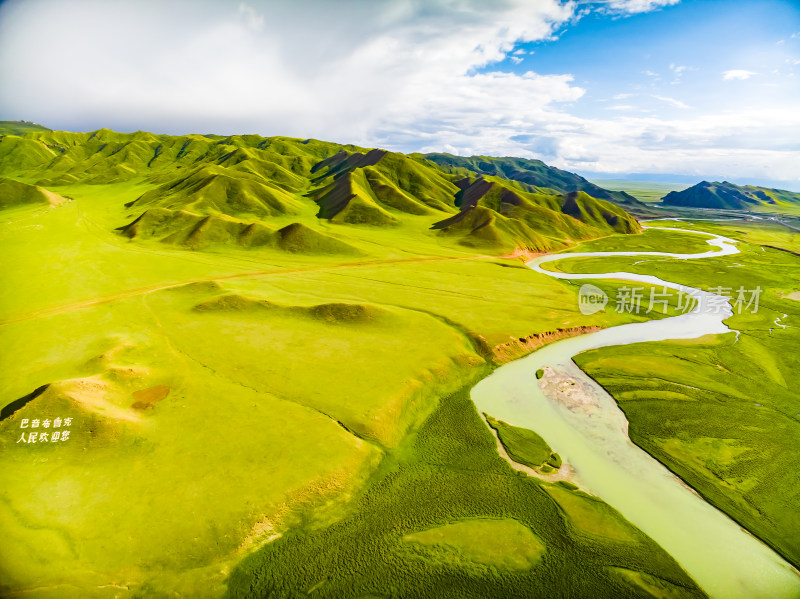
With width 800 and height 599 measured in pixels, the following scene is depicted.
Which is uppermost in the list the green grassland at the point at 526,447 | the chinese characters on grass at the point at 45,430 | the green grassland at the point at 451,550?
the chinese characters on grass at the point at 45,430

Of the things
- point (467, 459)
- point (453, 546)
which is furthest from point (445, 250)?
point (453, 546)

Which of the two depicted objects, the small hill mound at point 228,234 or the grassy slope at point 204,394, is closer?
the grassy slope at point 204,394

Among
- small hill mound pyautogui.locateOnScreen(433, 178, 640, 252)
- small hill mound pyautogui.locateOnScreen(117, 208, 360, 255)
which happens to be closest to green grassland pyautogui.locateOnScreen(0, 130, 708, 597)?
small hill mound pyautogui.locateOnScreen(117, 208, 360, 255)

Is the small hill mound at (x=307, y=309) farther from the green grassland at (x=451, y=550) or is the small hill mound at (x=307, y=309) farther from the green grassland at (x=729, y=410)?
the green grassland at (x=729, y=410)

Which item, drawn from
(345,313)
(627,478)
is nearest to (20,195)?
(345,313)

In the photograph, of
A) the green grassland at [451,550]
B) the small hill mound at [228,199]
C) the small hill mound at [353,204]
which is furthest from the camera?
the small hill mound at [228,199]

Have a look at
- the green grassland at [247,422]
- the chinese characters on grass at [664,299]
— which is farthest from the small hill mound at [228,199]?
the chinese characters on grass at [664,299]
